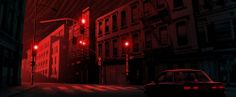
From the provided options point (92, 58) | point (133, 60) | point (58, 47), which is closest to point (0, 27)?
point (133, 60)

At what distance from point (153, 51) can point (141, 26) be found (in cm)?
399

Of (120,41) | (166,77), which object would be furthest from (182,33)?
(166,77)

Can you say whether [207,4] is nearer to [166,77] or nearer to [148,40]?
[148,40]

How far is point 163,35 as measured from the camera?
2303cm

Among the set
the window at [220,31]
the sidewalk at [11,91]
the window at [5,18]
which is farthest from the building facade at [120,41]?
Answer: the window at [5,18]

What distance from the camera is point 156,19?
23.7m

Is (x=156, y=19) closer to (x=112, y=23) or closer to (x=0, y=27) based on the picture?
(x=112, y=23)

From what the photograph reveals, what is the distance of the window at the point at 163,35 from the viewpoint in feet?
74.6

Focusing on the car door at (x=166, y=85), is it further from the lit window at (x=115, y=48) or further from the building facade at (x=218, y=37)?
the lit window at (x=115, y=48)

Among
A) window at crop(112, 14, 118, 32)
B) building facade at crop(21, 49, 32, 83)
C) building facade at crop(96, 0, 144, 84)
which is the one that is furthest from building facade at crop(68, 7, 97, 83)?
building facade at crop(21, 49, 32, 83)

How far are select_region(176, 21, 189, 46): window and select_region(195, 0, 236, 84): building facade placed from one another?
150 centimetres

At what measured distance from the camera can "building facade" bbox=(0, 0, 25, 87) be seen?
64.6 ft

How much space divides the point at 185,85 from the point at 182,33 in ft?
49.5

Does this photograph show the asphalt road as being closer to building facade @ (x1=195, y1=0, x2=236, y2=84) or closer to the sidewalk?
the sidewalk
